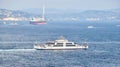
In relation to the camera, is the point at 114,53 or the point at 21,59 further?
the point at 114,53

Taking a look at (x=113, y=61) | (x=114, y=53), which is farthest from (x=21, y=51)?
(x=113, y=61)

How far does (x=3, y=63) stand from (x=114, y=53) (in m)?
25.0

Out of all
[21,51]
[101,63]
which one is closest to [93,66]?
[101,63]

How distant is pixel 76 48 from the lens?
105 m

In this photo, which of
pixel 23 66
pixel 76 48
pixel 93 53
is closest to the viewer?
pixel 23 66

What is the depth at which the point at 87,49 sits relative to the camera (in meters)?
106

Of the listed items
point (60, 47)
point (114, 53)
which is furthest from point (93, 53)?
point (60, 47)

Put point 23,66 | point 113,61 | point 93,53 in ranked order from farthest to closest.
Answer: point 93,53, point 113,61, point 23,66

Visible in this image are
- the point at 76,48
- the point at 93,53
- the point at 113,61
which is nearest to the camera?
the point at 113,61

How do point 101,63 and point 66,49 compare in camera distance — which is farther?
point 66,49

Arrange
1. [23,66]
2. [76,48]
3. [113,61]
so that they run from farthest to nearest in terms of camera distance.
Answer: [76,48]
[113,61]
[23,66]

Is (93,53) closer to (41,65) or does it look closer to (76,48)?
(76,48)

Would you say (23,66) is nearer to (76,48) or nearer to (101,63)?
(101,63)

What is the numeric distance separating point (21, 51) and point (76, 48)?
11138 millimetres
